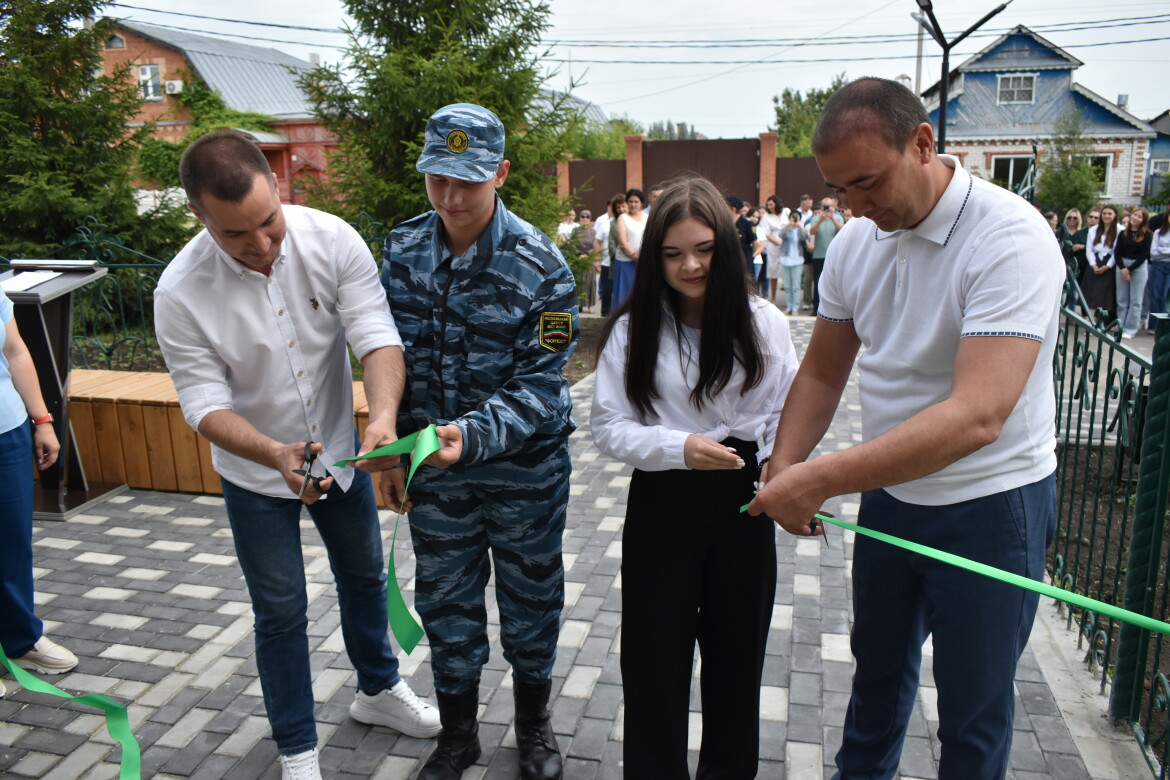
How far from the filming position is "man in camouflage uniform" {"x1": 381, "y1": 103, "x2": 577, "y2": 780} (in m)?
2.41

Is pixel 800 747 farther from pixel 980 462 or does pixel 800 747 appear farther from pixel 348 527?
pixel 348 527

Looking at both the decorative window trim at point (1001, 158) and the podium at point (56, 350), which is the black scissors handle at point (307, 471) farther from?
the decorative window trim at point (1001, 158)

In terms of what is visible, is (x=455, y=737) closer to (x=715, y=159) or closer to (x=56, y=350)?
(x=56, y=350)

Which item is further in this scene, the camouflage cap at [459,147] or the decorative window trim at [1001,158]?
the decorative window trim at [1001,158]

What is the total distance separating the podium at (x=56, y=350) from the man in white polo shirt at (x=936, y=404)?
449 cm

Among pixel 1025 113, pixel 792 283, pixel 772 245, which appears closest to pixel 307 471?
pixel 792 283

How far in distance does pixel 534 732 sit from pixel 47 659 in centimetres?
211

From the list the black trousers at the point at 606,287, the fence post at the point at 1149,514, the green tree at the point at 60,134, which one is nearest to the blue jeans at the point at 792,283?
the black trousers at the point at 606,287

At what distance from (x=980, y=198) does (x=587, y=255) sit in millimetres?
8757

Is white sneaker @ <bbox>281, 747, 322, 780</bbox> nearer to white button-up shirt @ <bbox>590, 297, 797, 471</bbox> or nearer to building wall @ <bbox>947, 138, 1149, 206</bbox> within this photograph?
white button-up shirt @ <bbox>590, 297, 797, 471</bbox>

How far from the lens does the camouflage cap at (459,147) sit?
2.36 m

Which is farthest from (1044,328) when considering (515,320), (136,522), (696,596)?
(136,522)

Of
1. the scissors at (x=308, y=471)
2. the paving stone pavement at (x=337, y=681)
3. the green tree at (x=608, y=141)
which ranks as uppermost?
the green tree at (x=608, y=141)

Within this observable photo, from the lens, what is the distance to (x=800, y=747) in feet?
9.57
